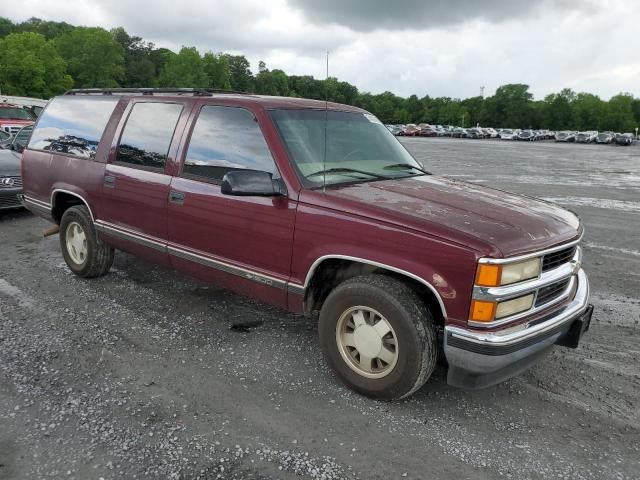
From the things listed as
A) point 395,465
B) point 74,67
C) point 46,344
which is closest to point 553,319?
point 395,465

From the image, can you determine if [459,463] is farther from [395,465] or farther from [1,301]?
[1,301]

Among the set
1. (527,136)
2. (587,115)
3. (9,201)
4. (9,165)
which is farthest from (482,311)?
(587,115)

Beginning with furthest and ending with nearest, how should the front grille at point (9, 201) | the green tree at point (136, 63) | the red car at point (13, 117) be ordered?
the green tree at point (136, 63) < the red car at point (13, 117) < the front grille at point (9, 201)

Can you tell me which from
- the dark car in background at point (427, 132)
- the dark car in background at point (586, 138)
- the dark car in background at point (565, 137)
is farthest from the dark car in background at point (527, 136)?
the dark car in background at point (427, 132)

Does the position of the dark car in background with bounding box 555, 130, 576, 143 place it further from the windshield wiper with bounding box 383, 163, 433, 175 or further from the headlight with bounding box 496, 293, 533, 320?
the headlight with bounding box 496, 293, 533, 320

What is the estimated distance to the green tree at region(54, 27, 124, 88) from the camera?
7725 cm

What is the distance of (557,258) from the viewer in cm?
333

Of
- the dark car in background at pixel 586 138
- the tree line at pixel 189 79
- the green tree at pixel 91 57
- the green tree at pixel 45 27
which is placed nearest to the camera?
the tree line at pixel 189 79

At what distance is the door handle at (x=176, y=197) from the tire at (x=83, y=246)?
1398 mm

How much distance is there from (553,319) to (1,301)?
184 inches

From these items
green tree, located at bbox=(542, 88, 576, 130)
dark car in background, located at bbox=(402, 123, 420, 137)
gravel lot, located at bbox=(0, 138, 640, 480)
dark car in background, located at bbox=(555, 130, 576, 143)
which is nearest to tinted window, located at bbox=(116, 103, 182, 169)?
gravel lot, located at bbox=(0, 138, 640, 480)

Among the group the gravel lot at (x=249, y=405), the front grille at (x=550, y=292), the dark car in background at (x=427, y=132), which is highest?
the front grille at (x=550, y=292)

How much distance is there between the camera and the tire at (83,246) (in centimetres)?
532

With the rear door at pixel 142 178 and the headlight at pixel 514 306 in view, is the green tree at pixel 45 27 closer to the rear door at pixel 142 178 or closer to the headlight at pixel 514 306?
the rear door at pixel 142 178
